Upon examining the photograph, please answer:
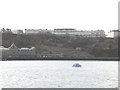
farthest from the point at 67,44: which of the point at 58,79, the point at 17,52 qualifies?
the point at 58,79

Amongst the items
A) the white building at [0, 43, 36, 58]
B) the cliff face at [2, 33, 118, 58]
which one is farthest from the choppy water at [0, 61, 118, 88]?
the cliff face at [2, 33, 118, 58]

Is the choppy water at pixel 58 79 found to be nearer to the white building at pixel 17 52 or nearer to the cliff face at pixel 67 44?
the white building at pixel 17 52

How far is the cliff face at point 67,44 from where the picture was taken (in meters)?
82.7

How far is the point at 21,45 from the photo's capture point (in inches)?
3474

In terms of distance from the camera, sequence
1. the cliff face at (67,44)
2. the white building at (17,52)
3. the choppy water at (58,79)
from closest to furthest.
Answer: the choppy water at (58,79) → the white building at (17,52) → the cliff face at (67,44)

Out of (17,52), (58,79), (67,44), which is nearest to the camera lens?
(58,79)

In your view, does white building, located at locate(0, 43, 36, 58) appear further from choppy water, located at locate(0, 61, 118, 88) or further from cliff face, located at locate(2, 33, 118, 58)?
choppy water, located at locate(0, 61, 118, 88)

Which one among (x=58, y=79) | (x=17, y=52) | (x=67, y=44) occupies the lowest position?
(x=17, y=52)

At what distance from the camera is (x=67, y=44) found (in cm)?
8794

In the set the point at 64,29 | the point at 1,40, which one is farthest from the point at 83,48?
Answer: the point at 64,29

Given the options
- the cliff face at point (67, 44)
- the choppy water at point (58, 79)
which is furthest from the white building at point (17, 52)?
the choppy water at point (58, 79)

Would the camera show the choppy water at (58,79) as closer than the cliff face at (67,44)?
Yes

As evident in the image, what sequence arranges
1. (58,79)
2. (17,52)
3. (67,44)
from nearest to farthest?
(58,79) < (17,52) < (67,44)

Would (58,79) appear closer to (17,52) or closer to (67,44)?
(17,52)
